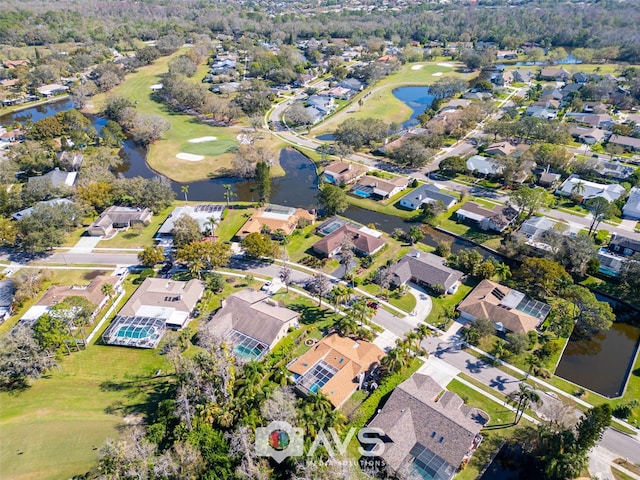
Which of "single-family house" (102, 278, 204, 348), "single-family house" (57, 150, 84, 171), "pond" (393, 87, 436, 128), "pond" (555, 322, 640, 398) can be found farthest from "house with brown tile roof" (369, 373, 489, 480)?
"pond" (393, 87, 436, 128)

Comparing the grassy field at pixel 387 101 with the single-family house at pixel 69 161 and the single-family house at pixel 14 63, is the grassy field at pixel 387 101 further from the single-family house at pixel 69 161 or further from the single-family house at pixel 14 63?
the single-family house at pixel 14 63

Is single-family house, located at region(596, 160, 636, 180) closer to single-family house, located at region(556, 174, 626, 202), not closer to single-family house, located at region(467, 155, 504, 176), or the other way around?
single-family house, located at region(556, 174, 626, 202)

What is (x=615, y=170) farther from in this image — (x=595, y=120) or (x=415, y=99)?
(x=415, y=99)

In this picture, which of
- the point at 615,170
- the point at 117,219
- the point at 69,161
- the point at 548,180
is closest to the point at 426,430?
the point at 117,219

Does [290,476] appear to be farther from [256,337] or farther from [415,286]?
[415,286]

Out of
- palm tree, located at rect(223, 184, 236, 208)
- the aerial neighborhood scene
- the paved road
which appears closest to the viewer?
the aerial neighborhood scene

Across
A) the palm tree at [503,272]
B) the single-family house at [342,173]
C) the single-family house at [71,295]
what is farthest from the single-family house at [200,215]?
the palm tree at [503,272]

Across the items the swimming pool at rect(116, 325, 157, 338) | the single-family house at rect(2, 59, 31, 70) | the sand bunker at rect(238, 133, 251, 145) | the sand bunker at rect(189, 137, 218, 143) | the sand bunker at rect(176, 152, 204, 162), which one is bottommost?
the sand bunker at rect(176, 152, 204, 162)
